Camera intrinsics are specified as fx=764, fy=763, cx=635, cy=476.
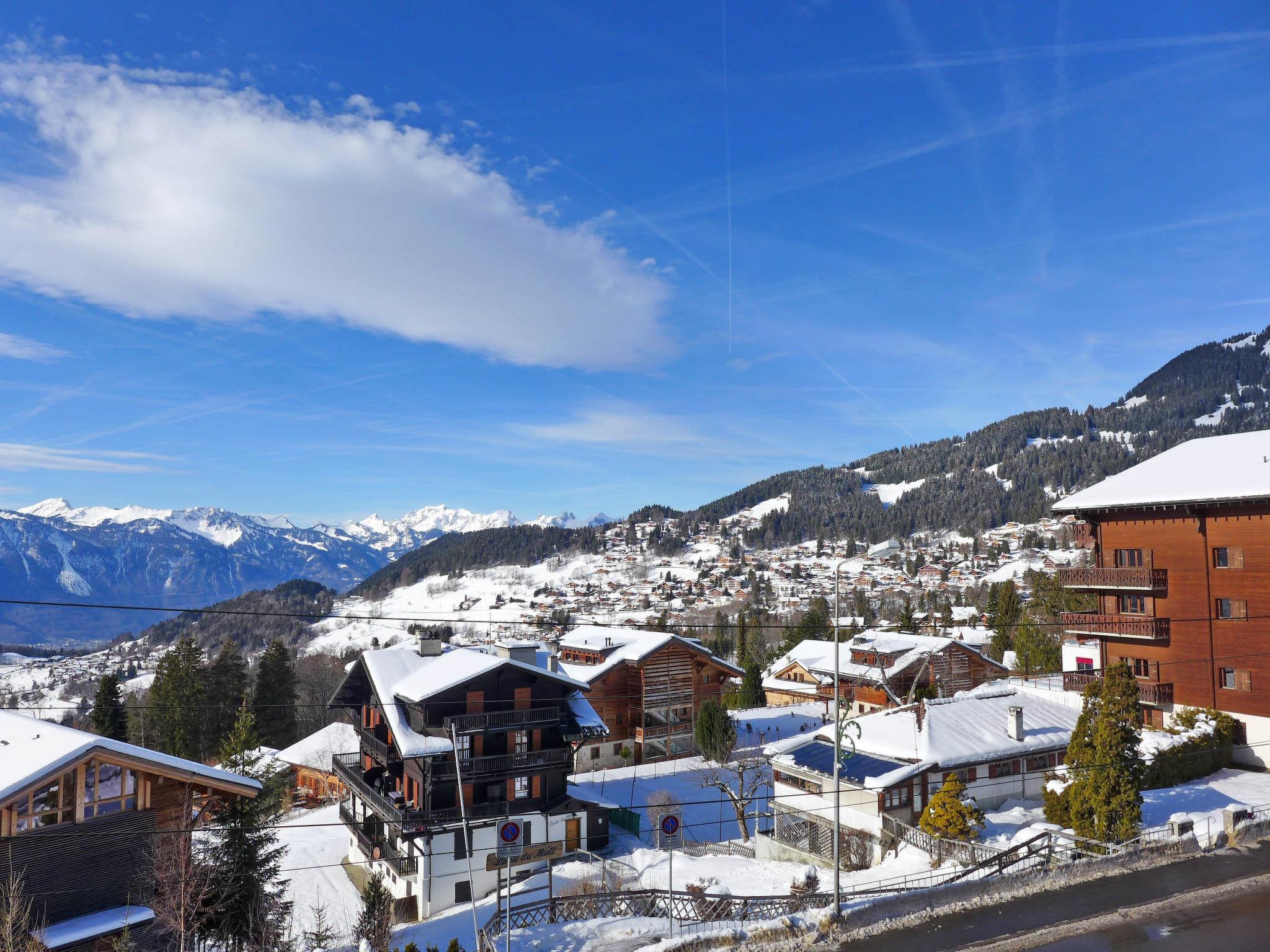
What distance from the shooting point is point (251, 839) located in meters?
24.1

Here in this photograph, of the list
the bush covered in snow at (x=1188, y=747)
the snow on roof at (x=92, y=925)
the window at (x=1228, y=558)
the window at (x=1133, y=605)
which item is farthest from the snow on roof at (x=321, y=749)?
the window at (x=1228, y=558)

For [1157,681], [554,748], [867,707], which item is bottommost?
[867,707]

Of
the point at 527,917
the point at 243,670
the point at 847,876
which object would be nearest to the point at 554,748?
the point at 527,917

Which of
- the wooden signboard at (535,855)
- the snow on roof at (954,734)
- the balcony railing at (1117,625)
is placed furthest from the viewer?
the balcony railing at (1117,625)

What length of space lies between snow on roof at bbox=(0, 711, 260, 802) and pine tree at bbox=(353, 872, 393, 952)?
571 cm

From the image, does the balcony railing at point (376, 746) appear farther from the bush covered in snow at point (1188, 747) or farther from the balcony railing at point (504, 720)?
the bush covered in snow at point (1188, 747)

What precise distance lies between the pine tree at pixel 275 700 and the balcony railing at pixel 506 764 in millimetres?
42016

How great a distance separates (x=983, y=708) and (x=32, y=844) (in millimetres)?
37204

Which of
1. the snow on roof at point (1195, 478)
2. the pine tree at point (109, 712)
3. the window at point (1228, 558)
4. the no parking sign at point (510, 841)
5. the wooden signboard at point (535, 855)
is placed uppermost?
the snow on roof at point (1195, 478)

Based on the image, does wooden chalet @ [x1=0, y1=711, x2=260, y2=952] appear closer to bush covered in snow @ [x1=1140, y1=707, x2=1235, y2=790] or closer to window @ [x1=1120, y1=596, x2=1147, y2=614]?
bush covered in snow @ [x1=1140, y1=707, x2=1235, y2=790]

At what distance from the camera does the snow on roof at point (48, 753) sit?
1862cm

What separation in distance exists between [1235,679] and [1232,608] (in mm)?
3459

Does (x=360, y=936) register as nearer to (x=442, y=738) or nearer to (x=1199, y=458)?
(x=442, y=738)

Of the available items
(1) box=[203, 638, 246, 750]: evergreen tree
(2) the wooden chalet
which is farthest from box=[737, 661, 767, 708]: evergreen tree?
(2) the wooden chalet
